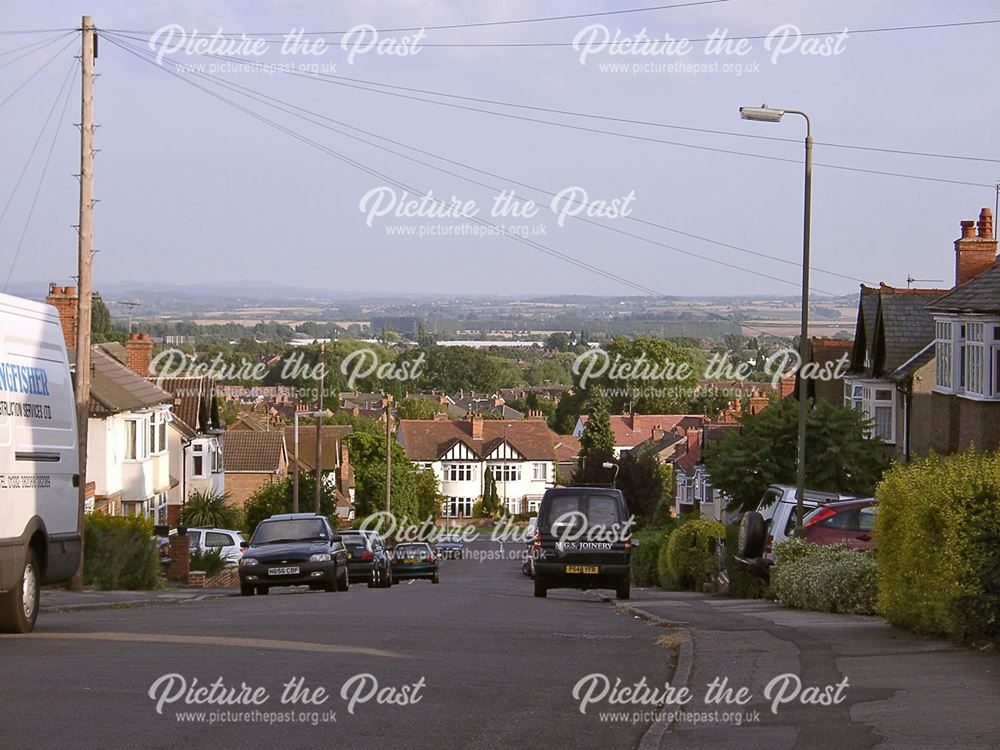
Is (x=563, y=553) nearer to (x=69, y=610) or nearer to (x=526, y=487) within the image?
(x=69, y=610)

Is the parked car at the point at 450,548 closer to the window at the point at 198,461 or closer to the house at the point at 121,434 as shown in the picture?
the window at the point at 198,461

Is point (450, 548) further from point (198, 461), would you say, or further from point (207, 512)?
point (207, 512)

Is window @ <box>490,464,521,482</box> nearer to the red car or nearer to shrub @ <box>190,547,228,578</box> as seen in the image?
shrub @ <box>190,547,228,578</box>

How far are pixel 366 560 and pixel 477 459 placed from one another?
72762mm

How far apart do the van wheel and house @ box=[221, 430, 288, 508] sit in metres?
54.9

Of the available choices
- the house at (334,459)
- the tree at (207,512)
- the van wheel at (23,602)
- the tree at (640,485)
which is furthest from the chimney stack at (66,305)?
the tree at (640,485)

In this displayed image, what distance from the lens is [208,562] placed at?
106 feet

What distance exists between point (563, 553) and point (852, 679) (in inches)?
490

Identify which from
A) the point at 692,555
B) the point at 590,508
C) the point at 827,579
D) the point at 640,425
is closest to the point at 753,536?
the point at 590,508

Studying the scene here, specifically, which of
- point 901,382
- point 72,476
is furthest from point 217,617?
point 901,382

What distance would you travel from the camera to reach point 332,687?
9820mm

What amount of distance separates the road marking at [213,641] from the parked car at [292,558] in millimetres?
10152

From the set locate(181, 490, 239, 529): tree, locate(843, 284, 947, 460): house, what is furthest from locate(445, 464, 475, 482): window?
locate(843, 284, 947, 460): house

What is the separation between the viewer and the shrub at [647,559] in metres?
37.9
